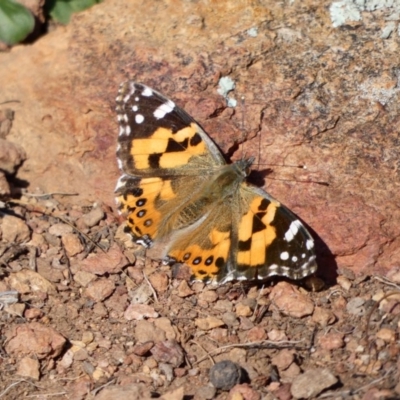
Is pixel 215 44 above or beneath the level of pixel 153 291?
above

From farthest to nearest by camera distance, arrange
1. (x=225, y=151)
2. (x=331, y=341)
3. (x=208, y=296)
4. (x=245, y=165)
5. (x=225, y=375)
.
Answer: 1. (x=225, y=151)
2. (x=245, y=165)
3. (x=208, y=296)
4. (x=331, y=341)
5. (x=225, y=375)

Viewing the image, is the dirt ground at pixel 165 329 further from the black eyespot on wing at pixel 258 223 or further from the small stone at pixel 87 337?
the black eyespot on wing at pixel 258 223

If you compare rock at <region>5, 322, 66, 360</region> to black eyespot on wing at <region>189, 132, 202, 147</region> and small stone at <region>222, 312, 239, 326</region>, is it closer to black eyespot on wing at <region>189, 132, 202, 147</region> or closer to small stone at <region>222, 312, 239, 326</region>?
small stone at <region>222, 312, 239, 326</region>

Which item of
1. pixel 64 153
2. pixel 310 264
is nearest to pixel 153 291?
pixel 310 264

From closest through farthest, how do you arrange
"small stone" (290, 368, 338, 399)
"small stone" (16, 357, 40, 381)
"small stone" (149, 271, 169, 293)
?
"small stone" (290, 368, 338, 399), "small stone" (16, 357, 40, 381), "small stone" (149, 271, 169, 293)

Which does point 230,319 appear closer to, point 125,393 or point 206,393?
point 206,393

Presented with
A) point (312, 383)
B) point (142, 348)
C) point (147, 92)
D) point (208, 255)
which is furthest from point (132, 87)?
point (312, 383)

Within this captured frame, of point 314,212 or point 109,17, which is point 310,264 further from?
point 109,17

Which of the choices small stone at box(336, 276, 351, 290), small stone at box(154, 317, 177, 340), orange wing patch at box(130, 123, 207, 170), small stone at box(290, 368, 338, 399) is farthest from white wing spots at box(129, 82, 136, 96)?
small stone at box(290, 368, 338, 399)
